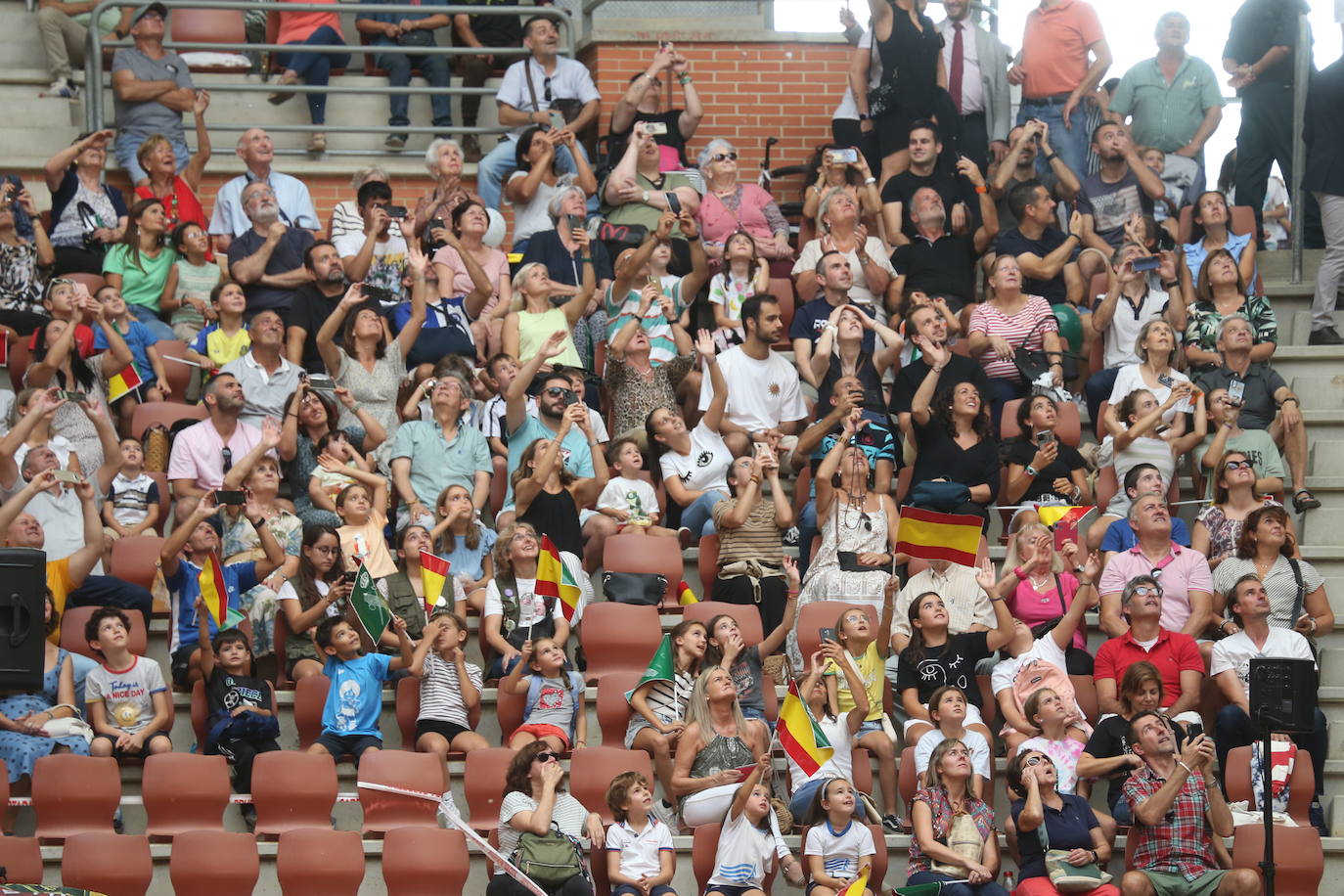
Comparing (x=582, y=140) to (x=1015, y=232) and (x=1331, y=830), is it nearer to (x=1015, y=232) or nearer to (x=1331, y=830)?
(x=1015, y=232)

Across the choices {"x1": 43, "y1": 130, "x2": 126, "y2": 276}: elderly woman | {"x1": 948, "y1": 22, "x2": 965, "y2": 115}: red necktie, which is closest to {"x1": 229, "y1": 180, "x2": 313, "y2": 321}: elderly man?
{"x1": 43, "y1": 130, "x2": 126, "y2": 276}: elderly woman

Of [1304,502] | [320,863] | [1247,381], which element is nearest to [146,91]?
[320,863]

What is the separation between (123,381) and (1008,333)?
16.4 feet

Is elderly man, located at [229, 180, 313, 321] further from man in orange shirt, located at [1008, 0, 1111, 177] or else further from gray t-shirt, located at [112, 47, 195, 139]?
man in orange shirt, located at [1008, 0, 1111, 177]

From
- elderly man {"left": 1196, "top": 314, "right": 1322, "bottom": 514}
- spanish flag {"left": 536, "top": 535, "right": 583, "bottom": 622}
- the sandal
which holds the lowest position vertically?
spanish flag {"left": 536, "top": 535, "right": 583, "bottom": 622}

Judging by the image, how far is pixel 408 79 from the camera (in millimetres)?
16500

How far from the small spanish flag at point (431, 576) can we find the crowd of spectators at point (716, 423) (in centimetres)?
10

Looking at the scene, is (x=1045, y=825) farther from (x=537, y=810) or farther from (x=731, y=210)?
(x=731, y=210)

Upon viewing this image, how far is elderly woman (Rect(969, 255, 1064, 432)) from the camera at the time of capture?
553 inches

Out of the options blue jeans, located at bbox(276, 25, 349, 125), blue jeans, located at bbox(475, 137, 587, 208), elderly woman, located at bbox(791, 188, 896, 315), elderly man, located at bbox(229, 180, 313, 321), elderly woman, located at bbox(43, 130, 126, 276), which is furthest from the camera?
blue jeans, located at bbox(276, 25, 349, 125)

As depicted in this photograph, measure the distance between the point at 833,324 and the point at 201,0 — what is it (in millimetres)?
4804

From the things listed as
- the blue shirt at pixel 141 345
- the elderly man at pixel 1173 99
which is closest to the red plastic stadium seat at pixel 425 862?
the blue shirt at pixel 141 345

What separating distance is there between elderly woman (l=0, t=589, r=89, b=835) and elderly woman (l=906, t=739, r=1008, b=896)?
3.92 metres

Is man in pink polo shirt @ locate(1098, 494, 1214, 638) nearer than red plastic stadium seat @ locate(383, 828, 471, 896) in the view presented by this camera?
No
